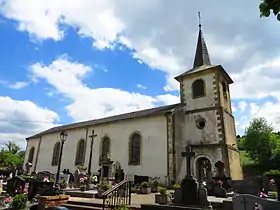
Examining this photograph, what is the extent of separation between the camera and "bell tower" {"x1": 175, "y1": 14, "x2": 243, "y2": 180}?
60.1 feet

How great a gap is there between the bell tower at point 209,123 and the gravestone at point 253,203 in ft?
37.3

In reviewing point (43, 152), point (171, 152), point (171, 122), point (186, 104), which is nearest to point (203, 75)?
point (186, 104)

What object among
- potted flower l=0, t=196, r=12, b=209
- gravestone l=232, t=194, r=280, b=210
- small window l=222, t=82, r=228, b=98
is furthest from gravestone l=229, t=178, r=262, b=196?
potted flower l=0, t=196, r=12, b=209

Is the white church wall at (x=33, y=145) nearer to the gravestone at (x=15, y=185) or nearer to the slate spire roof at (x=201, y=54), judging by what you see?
the gravestone at (x=15, y=185)

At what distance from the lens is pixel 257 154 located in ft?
142

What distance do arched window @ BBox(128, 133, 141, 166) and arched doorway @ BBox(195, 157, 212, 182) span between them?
512 cm

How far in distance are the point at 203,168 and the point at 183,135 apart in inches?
127

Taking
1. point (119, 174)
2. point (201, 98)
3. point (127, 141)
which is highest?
point (201, 98)

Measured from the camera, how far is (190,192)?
8.70 meters

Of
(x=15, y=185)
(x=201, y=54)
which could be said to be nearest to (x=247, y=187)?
(x=15, y=185)

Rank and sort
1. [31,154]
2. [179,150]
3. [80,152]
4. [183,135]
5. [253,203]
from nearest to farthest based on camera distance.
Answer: [253,203] < [179,150] < [183,135] < [80,152] < [31,154]

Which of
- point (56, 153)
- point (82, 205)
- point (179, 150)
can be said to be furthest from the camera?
point (56, 153)

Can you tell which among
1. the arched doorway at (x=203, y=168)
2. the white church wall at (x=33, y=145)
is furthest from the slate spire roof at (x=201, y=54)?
the white church wall at (x=33, y=145)

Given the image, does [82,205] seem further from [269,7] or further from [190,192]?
[269,7]
